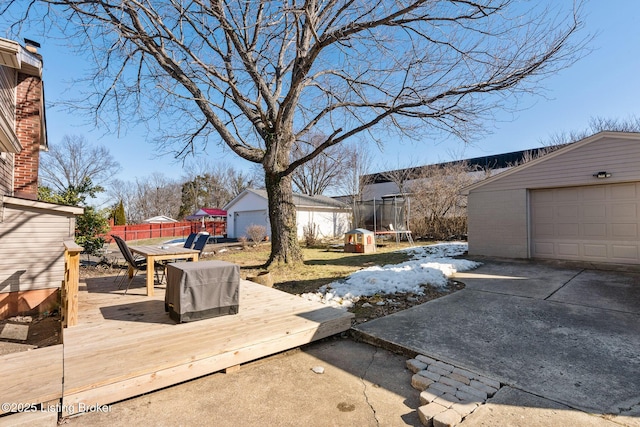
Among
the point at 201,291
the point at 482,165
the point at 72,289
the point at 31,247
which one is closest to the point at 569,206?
the point at 201,291

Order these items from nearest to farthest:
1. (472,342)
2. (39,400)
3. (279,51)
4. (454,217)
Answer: (39,400)
(472,342)
(279,51)
(454,217)

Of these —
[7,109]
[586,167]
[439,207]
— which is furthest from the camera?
[439,207]

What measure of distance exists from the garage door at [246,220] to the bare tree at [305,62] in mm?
10481

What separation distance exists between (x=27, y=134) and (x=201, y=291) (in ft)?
22.4

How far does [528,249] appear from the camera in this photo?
28.1 feet

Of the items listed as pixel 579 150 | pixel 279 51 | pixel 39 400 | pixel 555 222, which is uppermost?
pixel 279 51

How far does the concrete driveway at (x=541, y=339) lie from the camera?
7.43 ft

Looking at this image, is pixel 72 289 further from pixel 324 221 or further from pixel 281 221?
pixel 324 221

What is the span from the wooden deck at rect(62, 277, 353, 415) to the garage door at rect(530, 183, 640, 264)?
751 cm

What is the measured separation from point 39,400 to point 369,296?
13.5ft

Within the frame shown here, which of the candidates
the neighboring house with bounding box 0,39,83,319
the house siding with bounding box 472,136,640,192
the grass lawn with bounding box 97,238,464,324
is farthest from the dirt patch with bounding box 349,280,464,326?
the house siding with bounding box 472,136,640,192

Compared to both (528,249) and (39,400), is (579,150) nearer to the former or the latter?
(528,249)

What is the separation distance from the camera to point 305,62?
20.6ft

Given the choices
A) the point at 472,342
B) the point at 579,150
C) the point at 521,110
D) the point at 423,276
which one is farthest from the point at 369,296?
the point at 579,150
